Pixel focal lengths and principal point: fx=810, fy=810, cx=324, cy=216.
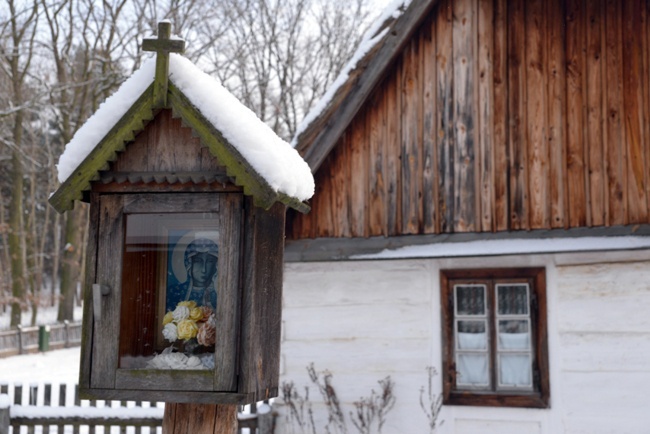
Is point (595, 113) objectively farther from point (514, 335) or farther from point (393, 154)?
point (514, 335)

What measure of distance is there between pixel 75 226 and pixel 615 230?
18539 mm

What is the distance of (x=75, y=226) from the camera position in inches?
915

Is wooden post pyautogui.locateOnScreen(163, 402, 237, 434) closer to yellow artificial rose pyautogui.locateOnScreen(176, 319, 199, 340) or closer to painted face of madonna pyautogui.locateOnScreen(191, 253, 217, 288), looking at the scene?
→ yellow artificial rose pyautogui.locateOnScreen(176, 319, 199, 340)

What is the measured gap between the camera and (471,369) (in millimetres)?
8297

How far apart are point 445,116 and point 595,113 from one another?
4.75 ft

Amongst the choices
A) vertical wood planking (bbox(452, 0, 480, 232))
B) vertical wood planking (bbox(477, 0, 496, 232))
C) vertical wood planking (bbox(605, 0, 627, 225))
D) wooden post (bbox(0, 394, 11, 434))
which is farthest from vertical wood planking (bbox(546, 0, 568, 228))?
wooden post (bbox(0, 394, 11, 434))

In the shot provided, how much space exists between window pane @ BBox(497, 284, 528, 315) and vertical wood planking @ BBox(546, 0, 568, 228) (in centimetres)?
86

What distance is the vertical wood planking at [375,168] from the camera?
328 inches

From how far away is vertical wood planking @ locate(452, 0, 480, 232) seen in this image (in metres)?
8.04

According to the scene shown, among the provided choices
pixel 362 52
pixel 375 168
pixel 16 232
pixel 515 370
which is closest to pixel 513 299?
pixel 515 370

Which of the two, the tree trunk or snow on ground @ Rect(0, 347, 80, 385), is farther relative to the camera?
the tree trunk

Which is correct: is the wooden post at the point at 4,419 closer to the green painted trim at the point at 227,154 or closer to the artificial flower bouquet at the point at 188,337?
the artificial flower bouquet at the point at 188,337

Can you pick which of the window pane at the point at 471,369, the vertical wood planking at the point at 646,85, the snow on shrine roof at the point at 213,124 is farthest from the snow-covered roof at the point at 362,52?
the snow on shrine roof at the point at 213,124

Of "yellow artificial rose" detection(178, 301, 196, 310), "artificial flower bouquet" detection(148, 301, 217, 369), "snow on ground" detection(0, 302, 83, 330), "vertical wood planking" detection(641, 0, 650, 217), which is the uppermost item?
"vertical wood planking" detection(641, 0, 650, 217)
